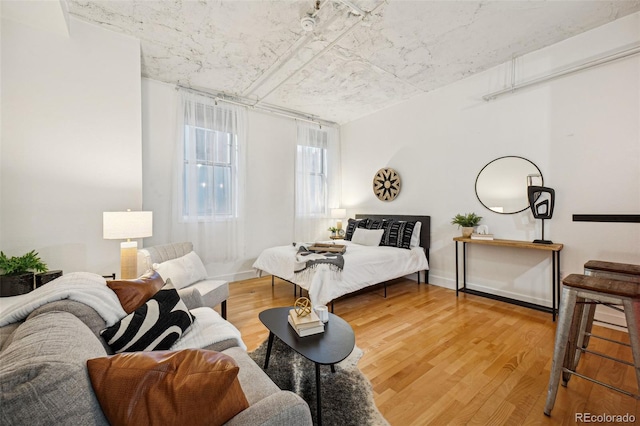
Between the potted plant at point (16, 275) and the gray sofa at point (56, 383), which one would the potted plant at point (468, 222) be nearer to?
the gray sofa at point (56, 383)

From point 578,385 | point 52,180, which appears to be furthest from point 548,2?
point 52,180

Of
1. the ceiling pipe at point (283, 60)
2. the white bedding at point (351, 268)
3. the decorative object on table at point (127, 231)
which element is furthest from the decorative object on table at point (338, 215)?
the decorative object on table at point (127, 231)

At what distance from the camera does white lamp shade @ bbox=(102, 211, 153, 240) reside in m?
2.31

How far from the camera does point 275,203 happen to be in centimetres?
489

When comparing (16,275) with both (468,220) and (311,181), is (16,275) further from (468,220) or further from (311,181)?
(468,220)

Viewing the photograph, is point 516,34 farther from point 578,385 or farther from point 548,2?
point 578,385

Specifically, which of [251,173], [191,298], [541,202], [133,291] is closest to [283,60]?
[251,173]

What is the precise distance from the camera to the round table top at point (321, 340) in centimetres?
144

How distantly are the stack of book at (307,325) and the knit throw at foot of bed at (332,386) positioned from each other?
39 cm

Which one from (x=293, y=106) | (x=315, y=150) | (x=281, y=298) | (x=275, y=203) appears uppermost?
(x=293, y=106)

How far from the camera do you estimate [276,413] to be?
858mm

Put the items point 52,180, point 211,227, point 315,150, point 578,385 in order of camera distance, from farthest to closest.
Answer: point 315,150 < point 211,227 < point 52,180 < point 578,385

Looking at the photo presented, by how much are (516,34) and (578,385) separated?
10.5ft

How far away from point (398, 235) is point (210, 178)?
2936 millimetres
